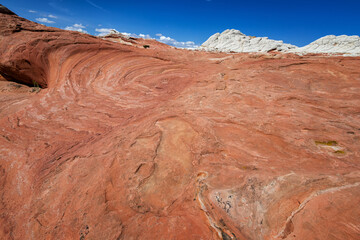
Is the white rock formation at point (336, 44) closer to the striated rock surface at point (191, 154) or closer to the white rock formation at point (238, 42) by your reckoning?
the white rock formation at point (238, 42)

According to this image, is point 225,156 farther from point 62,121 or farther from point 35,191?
point 62,121

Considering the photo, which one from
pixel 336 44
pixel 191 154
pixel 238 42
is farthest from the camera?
pixel 238 42

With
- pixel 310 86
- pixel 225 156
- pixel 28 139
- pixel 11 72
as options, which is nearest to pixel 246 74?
pixel 310 86

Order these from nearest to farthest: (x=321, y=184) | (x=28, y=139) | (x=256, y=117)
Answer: (x=321, y=184)
(x=256, y=117)
(x=28, y=139)

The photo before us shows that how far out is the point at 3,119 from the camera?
6.43 metres

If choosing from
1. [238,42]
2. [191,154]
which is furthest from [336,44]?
[191,154]

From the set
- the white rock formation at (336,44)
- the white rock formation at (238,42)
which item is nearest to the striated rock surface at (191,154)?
the white rock formation at (336,44)

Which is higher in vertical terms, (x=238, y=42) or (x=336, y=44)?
(x=238, y=42)

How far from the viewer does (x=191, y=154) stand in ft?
14.8

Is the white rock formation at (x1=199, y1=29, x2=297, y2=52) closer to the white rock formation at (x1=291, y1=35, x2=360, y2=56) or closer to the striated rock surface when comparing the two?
the white rock formation at (x1=291, y1=35, x2=360, y2=56)

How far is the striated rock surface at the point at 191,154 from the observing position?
3.10m

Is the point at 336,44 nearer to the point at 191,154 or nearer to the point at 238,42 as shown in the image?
the point at 238,42

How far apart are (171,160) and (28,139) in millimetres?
5418

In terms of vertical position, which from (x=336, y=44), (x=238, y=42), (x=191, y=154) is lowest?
(x=191, y=154)
